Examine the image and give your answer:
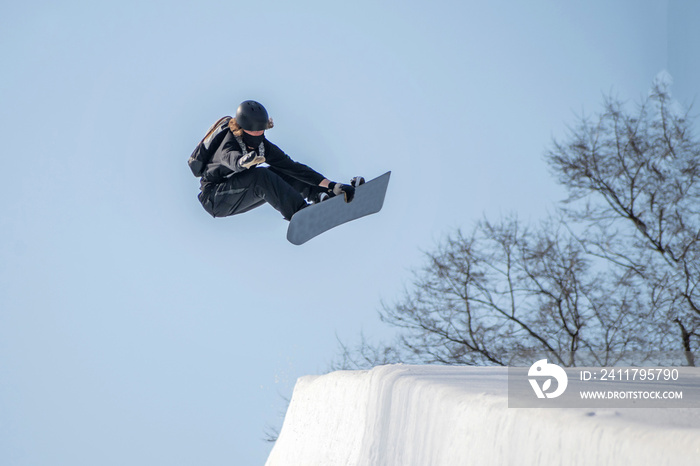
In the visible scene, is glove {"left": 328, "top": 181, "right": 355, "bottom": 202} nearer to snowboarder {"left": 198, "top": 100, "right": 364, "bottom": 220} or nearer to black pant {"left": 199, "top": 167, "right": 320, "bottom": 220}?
snowboarder {"left": 198, "top": 100, "right": 364, "bottom": 220}

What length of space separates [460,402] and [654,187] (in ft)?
50.2

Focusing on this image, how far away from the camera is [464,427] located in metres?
2.59

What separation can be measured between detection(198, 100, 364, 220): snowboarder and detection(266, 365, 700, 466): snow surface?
1.60 metres

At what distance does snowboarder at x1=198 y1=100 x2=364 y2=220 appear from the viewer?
577 centimetres

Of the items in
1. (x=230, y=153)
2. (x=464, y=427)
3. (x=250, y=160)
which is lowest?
(x=464, y=427)

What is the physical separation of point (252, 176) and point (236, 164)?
0.28 meters

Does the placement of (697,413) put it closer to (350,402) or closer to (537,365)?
(537,365)

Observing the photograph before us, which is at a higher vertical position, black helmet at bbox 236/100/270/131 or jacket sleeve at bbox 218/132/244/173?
black helmet at bbox 236/100/270/131

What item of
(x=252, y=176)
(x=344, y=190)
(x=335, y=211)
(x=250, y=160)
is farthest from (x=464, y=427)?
(x=335, y=211)

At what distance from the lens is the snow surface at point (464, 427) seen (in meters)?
1.81

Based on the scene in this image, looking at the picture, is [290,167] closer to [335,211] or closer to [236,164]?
[335,211]

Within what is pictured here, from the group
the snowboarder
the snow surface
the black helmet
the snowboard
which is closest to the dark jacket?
the snowboarder

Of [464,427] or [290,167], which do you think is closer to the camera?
[464,427]

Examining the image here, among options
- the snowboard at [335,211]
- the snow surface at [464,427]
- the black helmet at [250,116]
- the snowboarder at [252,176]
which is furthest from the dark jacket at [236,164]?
the snow surface at [464,427]
